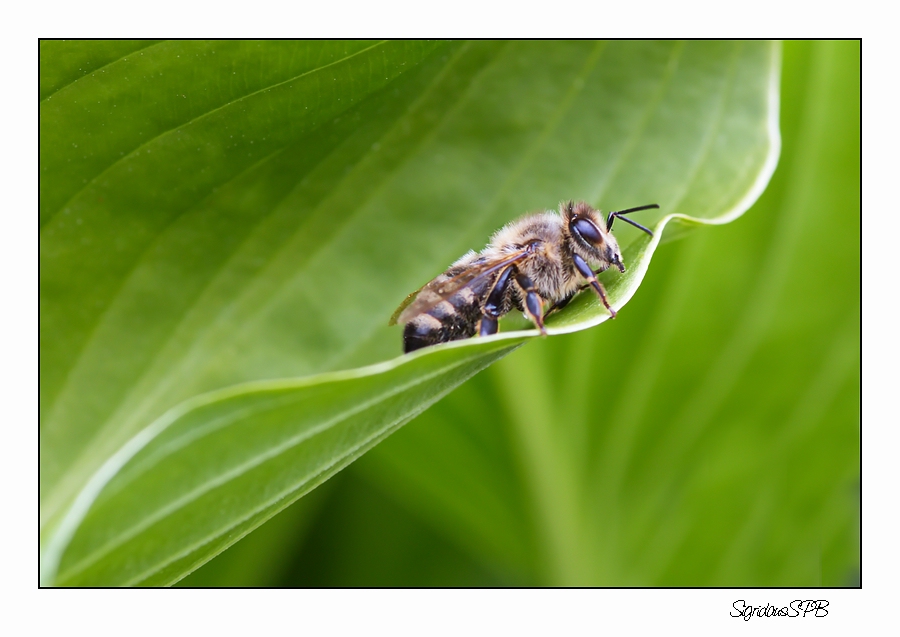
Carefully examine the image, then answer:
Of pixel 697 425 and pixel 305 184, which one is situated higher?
pixel 305 184

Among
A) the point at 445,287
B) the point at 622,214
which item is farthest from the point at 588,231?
the point at 445,287

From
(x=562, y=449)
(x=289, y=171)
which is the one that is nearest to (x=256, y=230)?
(x=289, y=171)

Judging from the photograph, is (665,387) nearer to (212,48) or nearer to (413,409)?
(413,409)

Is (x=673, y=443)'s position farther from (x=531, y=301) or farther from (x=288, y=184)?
(x=288, y=184)
